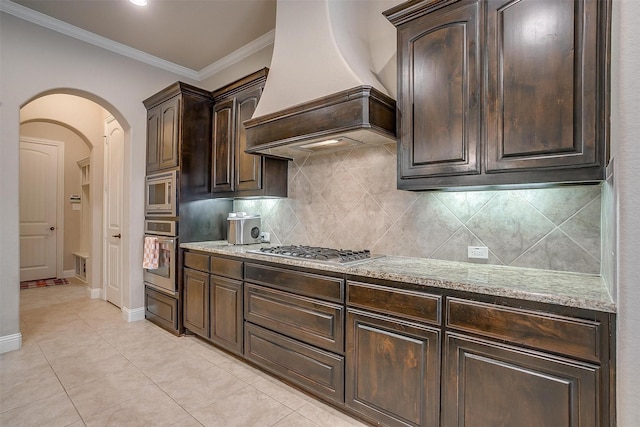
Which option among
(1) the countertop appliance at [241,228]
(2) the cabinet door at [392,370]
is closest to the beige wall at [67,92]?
(1) the countertop appliance at [241,228]

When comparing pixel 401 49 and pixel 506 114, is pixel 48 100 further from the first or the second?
pixel 506 114

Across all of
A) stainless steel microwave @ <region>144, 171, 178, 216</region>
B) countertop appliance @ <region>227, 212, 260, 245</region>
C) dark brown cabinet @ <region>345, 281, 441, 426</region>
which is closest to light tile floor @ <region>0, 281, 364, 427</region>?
dark brown cabinet @ <region>345, 281, 441, 426</region>

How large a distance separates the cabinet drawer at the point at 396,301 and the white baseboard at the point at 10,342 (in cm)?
316

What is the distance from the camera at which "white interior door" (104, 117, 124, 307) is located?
13.0ft

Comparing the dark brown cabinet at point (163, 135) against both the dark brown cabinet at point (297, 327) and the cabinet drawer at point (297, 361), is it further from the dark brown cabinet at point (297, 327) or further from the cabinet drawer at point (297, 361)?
the cabinet drawer at point (297, 361)

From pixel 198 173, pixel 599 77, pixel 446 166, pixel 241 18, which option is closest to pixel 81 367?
pixel 198 173

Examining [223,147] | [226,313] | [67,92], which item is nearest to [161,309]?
[226,313]

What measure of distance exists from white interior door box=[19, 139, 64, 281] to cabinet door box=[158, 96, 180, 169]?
13.1 feet

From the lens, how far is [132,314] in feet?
11.8

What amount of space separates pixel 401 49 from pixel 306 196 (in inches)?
57.6

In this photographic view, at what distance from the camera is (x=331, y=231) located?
2756 mm

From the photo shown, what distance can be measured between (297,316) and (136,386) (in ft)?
4.28

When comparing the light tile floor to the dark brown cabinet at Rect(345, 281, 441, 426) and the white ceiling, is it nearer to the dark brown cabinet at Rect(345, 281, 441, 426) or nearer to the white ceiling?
the dark brown cabinet at Rect(345, 281, 441, 426)

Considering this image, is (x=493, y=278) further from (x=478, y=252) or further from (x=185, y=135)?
(x=185, y=135)
